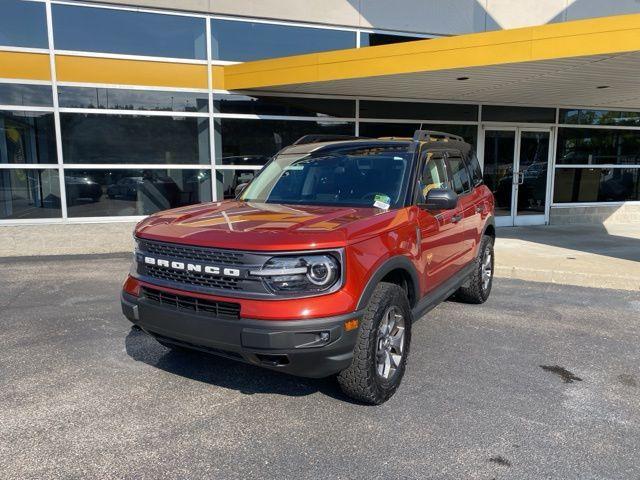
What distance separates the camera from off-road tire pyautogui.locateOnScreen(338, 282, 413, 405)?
3180 mm

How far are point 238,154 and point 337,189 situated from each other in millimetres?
7290

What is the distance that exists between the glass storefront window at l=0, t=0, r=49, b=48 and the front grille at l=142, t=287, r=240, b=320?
348 inches

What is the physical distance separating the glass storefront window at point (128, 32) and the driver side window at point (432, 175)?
25.3 ft

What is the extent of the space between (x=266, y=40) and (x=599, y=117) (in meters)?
9.01

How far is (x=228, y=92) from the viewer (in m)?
10.9

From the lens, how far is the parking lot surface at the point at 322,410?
2805 millimetres

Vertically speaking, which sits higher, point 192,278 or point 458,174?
point 458,174

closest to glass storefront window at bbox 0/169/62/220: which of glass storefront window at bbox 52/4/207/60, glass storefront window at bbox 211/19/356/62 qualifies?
glass storefront window at bbox 52/4/207/60

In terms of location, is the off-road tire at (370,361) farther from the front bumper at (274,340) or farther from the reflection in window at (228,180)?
the reflection in window at (228,180)

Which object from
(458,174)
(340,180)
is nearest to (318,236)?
(340,180)

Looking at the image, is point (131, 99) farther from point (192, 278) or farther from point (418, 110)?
point (192, 278)

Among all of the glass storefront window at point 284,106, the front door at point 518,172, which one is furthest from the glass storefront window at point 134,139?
the front door at point 518,172

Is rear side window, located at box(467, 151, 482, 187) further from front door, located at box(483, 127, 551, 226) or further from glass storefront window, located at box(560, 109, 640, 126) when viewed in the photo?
glass storefront window, located at box(560, 109, 640, 126)

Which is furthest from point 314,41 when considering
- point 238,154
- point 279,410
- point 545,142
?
point 279,410
